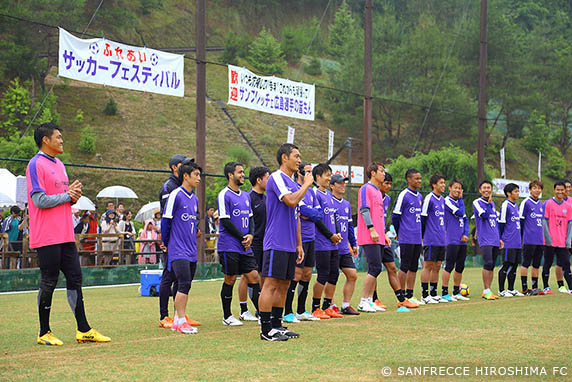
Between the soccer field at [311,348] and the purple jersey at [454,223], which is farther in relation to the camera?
the purple jersey at [454,223]

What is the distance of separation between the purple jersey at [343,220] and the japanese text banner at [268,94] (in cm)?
857

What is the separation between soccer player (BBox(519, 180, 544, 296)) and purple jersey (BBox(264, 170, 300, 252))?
748 cm

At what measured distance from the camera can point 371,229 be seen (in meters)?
10.2

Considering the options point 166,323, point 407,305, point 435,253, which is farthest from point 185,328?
point 435,253

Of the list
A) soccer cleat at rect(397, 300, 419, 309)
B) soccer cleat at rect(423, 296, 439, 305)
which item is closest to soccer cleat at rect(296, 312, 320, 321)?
soccer cleat at rect(397, 300, 419, 309)

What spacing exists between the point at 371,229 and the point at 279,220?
3045 mm

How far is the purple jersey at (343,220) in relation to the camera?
33.7 feet

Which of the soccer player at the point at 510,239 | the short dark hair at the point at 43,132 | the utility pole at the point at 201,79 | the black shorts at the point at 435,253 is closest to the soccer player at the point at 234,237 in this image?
the short dark hair at the point at 43,132

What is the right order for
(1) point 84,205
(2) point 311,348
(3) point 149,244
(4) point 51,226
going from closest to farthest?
(2) point 311,348 < (4) point 51,226 < (3) point 149,244 < (1) point 84,205

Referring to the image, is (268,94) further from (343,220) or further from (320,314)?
(320,314)

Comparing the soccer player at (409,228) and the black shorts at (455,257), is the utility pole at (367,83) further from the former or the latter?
the soccer player at (409,228)

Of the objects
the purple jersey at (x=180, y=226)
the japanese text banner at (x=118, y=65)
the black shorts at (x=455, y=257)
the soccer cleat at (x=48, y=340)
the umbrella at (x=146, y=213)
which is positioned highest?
the japanese text banner at (x=118, y=65)

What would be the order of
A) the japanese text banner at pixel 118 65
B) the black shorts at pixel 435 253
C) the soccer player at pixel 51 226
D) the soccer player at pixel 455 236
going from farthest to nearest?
the japanese text banner at pixel 118 65, the soccer player at pixel 455 236, the black shorts at pixel 435 253, the soccer player at pixel 51 226

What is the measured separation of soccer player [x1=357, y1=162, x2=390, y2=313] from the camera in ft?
33.8
